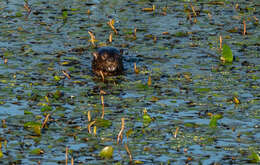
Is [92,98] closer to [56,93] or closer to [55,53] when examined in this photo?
[56,93]

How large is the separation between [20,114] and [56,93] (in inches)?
38.7

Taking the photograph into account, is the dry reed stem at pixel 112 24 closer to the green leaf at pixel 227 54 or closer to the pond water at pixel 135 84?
the pond water at pixel 135 84

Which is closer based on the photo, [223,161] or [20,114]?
[223,161]

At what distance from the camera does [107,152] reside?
7957 millimetres

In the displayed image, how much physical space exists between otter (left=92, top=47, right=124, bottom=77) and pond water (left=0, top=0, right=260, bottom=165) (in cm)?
23

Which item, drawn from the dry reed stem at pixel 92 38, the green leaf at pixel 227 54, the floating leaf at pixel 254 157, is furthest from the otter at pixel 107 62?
the floating leaf at pixel 254 157

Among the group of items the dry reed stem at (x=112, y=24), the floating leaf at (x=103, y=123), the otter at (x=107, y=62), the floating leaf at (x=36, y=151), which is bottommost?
the floating leaf at (x=36, y=151)

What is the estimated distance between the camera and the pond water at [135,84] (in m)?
8.36

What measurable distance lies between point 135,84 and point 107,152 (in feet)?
10.5

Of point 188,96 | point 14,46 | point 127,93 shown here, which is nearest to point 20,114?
point 127,93

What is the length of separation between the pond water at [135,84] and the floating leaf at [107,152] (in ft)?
0.21

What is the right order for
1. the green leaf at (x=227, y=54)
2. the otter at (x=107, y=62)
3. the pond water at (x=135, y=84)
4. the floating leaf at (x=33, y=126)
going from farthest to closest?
the green leaf at (x=227, y=54) < the otter at (x=107, y=62) < the floating leaf at (x=33, y=126) < the pond water at (x=135, y=84)

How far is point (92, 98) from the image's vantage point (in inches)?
405

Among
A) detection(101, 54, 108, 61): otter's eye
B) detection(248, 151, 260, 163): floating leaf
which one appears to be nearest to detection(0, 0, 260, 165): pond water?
detection(248, 151, 260, 163): floating leaf
